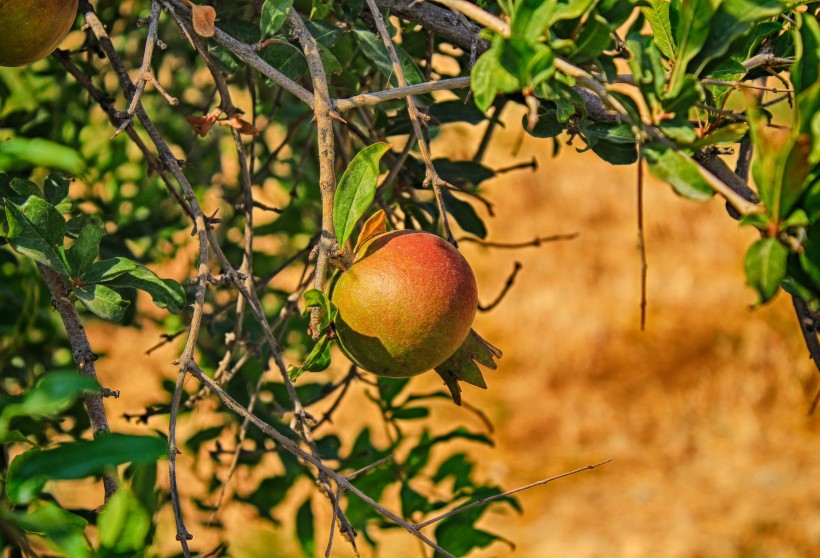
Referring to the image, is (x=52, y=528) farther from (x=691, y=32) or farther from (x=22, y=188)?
(x=691, y=32)

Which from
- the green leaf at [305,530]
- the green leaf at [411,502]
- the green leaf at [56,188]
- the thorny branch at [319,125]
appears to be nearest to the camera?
the thorny branch at [319,125]

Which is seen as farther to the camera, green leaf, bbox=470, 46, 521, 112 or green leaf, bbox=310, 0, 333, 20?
green leaf, bbox=310, 0, 333, 20

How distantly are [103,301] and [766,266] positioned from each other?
57 cm

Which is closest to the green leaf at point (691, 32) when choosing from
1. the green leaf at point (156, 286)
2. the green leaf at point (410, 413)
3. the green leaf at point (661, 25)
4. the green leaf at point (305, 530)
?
the green leaf at point (661, 25)

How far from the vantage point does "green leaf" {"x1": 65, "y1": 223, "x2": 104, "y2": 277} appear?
2.80 feet

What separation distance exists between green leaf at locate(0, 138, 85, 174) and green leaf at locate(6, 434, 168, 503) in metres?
0.20

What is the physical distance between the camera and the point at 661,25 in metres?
0.80

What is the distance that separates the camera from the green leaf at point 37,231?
815 millimetres

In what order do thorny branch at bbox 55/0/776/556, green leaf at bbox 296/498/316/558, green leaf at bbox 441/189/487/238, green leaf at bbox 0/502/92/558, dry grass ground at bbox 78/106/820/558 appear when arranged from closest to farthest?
1. green leaf at bbox 0/502/92/558
2. thorny branch at bbox 55/0/776/556
3. green leaf at bbox 441/189/487/238
4. green leaf at bbox 296/498/316/558
5. dry grass ground at bbox 78/106/820/558

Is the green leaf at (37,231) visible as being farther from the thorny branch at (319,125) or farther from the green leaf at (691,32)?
the green leaf at (691,32)

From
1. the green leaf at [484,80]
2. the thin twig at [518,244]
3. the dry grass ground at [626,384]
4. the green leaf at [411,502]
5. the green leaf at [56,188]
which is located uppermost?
the green leaf at [484,80]

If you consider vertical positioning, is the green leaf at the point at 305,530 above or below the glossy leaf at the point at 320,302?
below

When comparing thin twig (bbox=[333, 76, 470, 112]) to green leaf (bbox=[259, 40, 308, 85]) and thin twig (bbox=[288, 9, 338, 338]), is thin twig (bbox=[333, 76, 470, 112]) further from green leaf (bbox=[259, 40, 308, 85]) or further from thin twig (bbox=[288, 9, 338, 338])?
green leaf (bbox=[259, 40, 308, 85])

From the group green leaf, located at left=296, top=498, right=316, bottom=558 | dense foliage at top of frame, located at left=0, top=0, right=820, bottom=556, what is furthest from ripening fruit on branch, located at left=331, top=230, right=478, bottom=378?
green leaf, located at left=296, top=498, right=316, bottom=558
